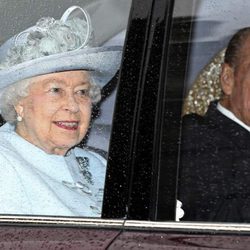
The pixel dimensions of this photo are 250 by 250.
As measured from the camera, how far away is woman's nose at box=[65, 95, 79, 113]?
3971mm

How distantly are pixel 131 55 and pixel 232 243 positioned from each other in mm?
700

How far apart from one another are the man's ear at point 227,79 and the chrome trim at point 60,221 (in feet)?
2.18

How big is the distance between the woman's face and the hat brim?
24mm

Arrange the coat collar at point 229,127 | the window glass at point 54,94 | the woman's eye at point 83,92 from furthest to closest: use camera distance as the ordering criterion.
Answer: the woman's eye at point 83,92 < the window glass at point 54,94 < the coat collar at point 229,127

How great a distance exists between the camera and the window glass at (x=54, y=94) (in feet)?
12.6

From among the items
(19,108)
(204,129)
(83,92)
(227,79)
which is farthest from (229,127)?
(19,108)

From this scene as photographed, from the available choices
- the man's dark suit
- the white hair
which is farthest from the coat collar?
the white hair

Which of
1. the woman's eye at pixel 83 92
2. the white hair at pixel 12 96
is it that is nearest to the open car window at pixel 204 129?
the woman's eye at pixel 83 92

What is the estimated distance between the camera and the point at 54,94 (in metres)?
4.00

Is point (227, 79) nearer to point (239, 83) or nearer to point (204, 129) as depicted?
point (239, 83)

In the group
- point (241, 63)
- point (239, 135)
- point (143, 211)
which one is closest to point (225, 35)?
point (241, 63)

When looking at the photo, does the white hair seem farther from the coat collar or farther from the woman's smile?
the coat collar

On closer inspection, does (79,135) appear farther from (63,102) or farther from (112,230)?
(112,230)

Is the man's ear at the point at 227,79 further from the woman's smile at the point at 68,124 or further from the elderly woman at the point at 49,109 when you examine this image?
the woman's smile at the point at 68,124
